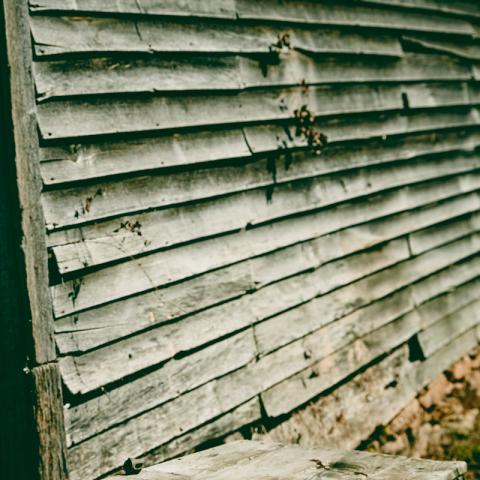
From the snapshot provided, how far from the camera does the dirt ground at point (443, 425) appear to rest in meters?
4.54

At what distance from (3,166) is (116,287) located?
649mm

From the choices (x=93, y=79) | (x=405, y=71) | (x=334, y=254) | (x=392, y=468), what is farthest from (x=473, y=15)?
(x=392, y=468)

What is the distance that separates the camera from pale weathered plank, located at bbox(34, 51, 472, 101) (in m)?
2.84

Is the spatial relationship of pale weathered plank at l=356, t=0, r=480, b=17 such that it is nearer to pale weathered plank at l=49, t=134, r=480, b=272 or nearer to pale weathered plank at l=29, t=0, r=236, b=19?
pale weathered plank at l=29, t=0, r=236, b=19

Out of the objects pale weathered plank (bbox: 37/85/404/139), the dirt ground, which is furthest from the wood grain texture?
the dirt ground

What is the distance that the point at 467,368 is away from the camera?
17.8 feet

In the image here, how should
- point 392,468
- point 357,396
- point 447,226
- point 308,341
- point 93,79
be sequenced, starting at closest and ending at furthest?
point 392,468, point 93,79, point 308,341, point 357,396, point 447,226

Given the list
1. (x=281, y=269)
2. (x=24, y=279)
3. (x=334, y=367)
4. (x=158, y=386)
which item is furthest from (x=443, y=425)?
(x=24, y=279)

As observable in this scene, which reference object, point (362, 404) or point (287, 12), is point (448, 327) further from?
point (287, 12)

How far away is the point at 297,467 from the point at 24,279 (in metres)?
1.20

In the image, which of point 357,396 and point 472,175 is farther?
point 472,175

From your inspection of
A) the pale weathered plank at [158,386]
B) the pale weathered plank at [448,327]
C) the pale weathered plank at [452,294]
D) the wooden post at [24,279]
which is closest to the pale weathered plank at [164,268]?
the wooden post at [24,279]

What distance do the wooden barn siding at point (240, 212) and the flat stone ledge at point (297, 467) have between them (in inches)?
13.0

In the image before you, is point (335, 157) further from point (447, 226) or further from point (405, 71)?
point (447, 226)
